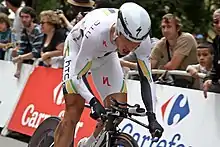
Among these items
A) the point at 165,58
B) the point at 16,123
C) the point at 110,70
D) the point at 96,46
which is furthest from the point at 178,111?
the point at 16,123

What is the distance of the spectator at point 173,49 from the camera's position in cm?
915

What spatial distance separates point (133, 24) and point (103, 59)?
1136 millimetres

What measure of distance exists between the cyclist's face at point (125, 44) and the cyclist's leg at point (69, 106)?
74 centimetres

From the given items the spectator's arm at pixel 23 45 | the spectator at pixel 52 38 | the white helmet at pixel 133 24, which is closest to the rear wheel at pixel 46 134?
the white helmet at pixel 133 24

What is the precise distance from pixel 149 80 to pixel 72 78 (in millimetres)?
716

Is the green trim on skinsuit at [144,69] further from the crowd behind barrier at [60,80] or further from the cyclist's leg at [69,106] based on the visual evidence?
the crowd behind barrier at [60,80]

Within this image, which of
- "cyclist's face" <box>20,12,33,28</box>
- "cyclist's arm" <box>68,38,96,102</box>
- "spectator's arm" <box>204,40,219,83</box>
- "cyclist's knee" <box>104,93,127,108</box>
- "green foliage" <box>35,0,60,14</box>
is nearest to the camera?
"cyclist's arm" <box>68,38,96,102</box>

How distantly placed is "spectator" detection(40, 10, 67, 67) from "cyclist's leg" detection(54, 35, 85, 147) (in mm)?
4095

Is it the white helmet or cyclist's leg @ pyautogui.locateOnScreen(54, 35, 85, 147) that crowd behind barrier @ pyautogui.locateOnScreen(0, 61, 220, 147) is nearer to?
cyclist's leg @ pyautogui.locateOnScreen(54, 35, 85, 147)

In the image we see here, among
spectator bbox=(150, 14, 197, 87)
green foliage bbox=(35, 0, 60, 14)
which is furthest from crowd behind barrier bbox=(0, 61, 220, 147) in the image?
green foliage bbox=(35, 0, 60, 14)

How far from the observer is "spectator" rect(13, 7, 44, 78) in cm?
1149

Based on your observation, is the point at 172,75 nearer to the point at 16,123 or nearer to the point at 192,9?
the point at 16,123

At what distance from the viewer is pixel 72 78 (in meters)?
6.23

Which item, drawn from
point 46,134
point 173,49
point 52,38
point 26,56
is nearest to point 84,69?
point 46,134
